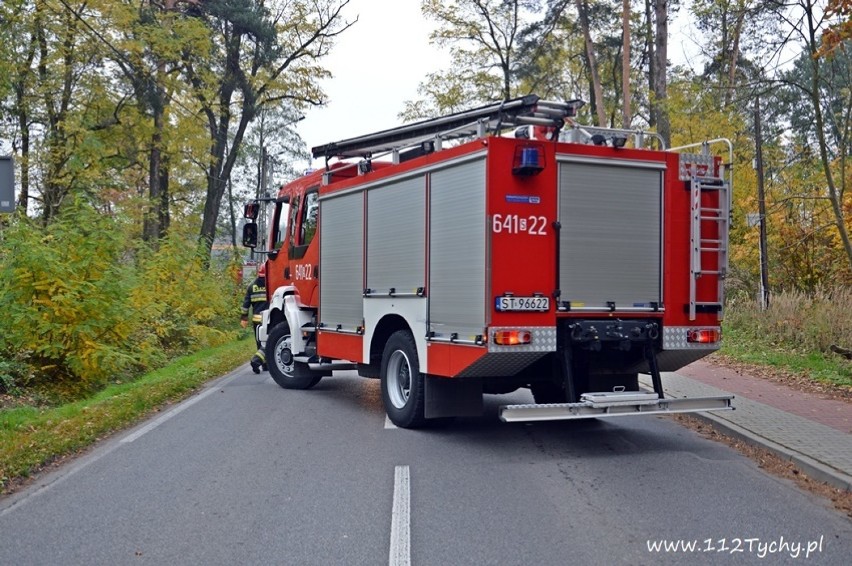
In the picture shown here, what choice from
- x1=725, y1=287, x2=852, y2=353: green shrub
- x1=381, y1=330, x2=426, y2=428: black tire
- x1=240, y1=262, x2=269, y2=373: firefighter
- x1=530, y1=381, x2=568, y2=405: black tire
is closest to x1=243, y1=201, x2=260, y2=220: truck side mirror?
x1=240, y1=262, x2=269, y2=373: firefighter

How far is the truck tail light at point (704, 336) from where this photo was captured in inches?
336

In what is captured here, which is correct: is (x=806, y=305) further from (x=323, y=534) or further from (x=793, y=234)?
(x=323, y=534)

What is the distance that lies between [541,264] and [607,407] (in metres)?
1.43

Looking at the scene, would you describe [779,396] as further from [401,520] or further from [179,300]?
[179,300]

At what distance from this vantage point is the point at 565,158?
8.05 m

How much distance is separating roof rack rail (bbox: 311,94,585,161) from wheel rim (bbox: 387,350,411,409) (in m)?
2.43

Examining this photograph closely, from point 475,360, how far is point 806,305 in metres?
11.9

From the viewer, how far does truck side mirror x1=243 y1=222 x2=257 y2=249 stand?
45.3 ft

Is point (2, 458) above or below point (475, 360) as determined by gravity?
below

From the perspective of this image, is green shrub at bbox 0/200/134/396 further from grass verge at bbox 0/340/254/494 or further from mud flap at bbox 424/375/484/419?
mud flap at bbox 424/375/484/419

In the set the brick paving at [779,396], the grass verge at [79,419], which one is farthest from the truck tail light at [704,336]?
the grass verge at [79,419]

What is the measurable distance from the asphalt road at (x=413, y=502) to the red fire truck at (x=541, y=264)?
0.60 m

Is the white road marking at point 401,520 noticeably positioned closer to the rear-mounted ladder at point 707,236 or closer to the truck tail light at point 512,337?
the truck tail light at point 512,337

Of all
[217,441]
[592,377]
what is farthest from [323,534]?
[592,377]
